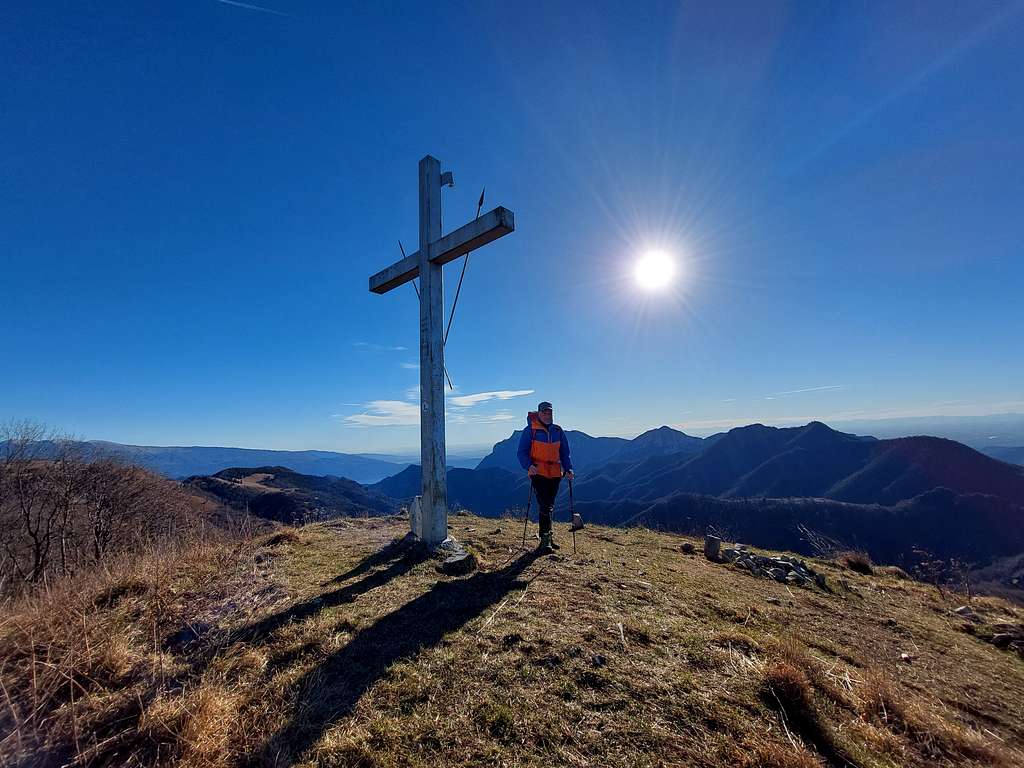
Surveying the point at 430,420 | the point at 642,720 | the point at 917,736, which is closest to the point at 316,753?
the point at 642,720

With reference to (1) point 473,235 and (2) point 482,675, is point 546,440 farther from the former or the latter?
(2) point 482,675

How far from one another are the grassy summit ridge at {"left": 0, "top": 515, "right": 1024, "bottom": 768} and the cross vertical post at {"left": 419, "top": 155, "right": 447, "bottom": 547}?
1065 millimetres

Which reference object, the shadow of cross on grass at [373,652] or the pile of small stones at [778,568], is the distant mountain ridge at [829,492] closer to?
the pile of small stones at [778,568]

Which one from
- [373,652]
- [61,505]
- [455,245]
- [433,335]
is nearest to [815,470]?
[433,335]

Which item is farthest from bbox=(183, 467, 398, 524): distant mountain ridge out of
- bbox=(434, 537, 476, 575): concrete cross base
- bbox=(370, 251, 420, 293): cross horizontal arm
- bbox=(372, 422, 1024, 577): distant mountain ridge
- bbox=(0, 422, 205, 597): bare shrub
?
bbox=(434, 537, 476, 575): concrete cross base

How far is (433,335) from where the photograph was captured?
6.25 meters

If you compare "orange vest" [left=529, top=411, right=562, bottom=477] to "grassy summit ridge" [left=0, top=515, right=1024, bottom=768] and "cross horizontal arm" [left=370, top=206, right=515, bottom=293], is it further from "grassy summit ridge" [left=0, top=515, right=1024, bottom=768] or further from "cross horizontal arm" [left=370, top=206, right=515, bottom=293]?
"cross horizontal arm" [left=370, top=206, right=515, bottom=293]

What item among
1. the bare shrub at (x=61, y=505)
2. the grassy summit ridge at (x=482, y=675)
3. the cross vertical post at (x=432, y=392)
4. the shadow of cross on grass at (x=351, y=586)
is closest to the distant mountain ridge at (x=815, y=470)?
the bare shrub at (x=61, y=505)

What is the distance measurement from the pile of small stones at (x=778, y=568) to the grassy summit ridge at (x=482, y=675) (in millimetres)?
695

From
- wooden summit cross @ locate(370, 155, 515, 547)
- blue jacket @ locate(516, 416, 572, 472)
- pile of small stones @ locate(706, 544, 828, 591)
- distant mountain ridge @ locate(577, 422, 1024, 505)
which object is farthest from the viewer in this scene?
distant mountain ridge @ locate(577, 422, 1024, 505)

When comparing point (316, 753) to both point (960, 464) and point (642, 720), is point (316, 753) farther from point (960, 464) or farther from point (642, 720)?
point (960, 464)

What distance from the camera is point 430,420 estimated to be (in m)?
6.14

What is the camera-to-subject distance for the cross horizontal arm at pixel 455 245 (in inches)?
219

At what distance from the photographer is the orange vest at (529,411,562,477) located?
6816 mm
